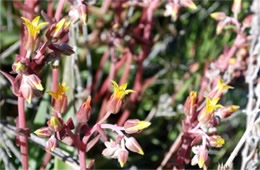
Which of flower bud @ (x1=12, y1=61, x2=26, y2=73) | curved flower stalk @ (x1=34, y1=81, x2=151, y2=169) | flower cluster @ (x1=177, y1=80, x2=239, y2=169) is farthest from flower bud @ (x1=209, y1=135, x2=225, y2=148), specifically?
flower bud @ (x1=12, y1=61, x2=26, y2=73)

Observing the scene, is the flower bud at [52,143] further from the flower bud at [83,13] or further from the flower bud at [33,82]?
the flower bud at [83,13]

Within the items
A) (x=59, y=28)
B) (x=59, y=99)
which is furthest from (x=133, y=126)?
(x=59, y=28)

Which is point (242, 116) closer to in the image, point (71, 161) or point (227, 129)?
point (227, 129)

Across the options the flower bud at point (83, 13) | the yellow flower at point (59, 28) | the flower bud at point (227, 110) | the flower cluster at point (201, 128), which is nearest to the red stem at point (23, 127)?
A: the yellow flower at point (59, 28)

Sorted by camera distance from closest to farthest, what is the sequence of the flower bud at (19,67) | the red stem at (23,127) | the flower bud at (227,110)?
the flower bud at (19,67)
the red stem at (23,127)
the flower bud at (227,110)

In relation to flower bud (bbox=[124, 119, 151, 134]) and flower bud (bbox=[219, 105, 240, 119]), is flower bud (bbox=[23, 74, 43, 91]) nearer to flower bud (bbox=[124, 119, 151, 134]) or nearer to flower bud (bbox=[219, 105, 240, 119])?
flower bud (bbox=[124, 119, 151, 134])

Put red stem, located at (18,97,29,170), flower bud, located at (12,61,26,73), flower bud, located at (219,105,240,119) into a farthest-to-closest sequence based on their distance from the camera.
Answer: flower bud, located at (219,105,240,119) < red stem, located at (18,97,29,170) < flower bud, located at (12,61,26,73)
